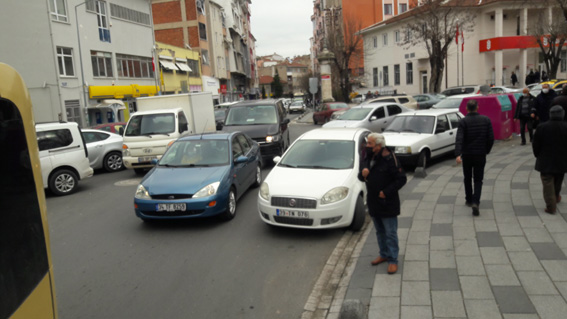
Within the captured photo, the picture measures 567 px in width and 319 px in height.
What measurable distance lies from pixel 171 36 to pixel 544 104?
4631 centimetres

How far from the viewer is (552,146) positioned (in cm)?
683

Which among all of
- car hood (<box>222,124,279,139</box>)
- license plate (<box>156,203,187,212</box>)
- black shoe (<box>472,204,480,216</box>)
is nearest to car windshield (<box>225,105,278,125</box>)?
car hood (<box>222,124,279,139</box>)

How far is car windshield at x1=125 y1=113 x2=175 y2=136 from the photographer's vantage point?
14156 millimetres

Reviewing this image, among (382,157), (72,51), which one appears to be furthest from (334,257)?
(72,51)

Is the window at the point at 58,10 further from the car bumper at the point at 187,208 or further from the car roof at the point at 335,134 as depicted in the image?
the car roof at the point at 335,134

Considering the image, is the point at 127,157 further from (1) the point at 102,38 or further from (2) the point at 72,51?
(1) the point at 102,38

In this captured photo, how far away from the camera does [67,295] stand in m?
5.47

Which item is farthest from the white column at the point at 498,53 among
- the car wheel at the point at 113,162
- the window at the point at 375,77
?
the car wheel at the point at 113,162

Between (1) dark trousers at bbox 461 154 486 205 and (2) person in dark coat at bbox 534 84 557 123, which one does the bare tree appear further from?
(1) dark trousers at bbox 461 154 486 205

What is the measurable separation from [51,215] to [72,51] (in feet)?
71.9

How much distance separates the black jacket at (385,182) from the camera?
17.4ft

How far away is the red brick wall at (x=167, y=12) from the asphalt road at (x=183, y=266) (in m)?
45.9

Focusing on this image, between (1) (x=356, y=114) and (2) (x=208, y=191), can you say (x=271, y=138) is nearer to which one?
(1) (x=356, y=114)

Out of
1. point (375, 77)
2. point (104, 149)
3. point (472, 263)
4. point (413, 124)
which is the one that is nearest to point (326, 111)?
point (413, 124)
